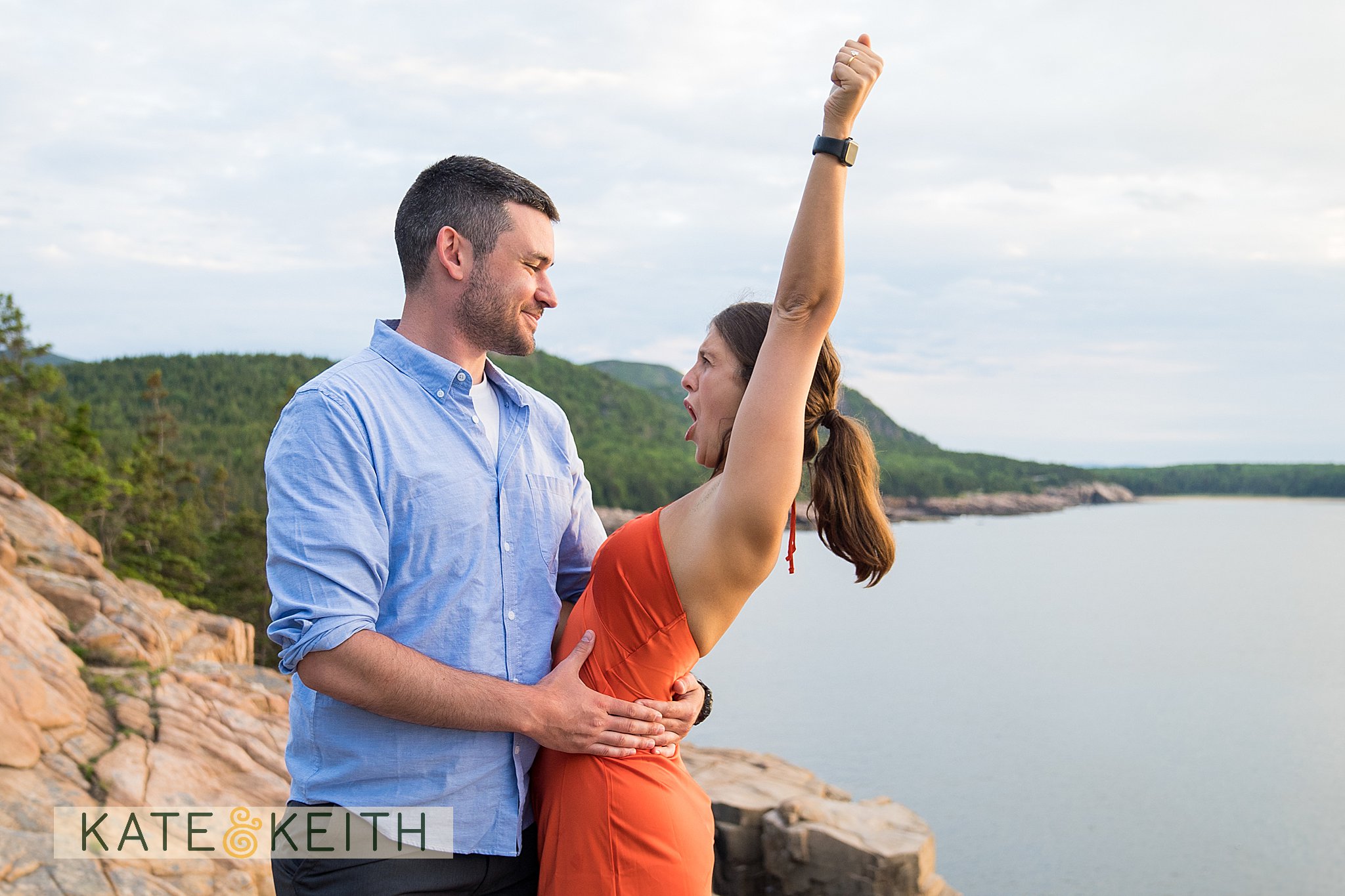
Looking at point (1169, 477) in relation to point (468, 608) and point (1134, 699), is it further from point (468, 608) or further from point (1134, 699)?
point (468, 608)

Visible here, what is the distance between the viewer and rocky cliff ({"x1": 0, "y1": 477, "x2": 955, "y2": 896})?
18.8 feet

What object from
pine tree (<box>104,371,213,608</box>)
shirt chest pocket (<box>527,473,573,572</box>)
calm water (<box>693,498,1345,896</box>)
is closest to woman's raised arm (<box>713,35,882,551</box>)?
shirt chest pocket (<box>527,473,573,572</box>)

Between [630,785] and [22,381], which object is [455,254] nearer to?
[630,785]

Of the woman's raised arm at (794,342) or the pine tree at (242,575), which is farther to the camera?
the pine tree at (242,575)

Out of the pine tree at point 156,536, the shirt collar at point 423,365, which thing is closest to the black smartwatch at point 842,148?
the shirt collar at point 423,365

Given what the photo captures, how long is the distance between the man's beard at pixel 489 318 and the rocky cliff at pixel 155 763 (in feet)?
14.2

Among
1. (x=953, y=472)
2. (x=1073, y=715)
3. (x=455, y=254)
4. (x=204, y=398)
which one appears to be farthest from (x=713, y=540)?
(x=953, y=472)

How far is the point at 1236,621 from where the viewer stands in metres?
41.5

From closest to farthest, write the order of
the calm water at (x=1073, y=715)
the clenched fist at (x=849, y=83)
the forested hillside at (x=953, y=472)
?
1. the clenched fist at (x=849, y=83)
2. the calm water at (x=1073, y=715)
3. the forested hillside at (x=953, y=472)

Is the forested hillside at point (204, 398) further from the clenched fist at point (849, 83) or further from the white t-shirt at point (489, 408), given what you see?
the clenched fist at point (849, 83)

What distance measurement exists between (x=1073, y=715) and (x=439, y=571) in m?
29.8

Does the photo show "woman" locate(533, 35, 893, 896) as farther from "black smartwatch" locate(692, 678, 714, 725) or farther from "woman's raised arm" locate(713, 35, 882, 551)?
"black smartwatch" locate(692, 678, 714, 725)

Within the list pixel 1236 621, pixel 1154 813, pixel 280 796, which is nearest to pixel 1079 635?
pixel 1236 621

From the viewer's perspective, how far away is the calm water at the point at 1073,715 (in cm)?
1920
